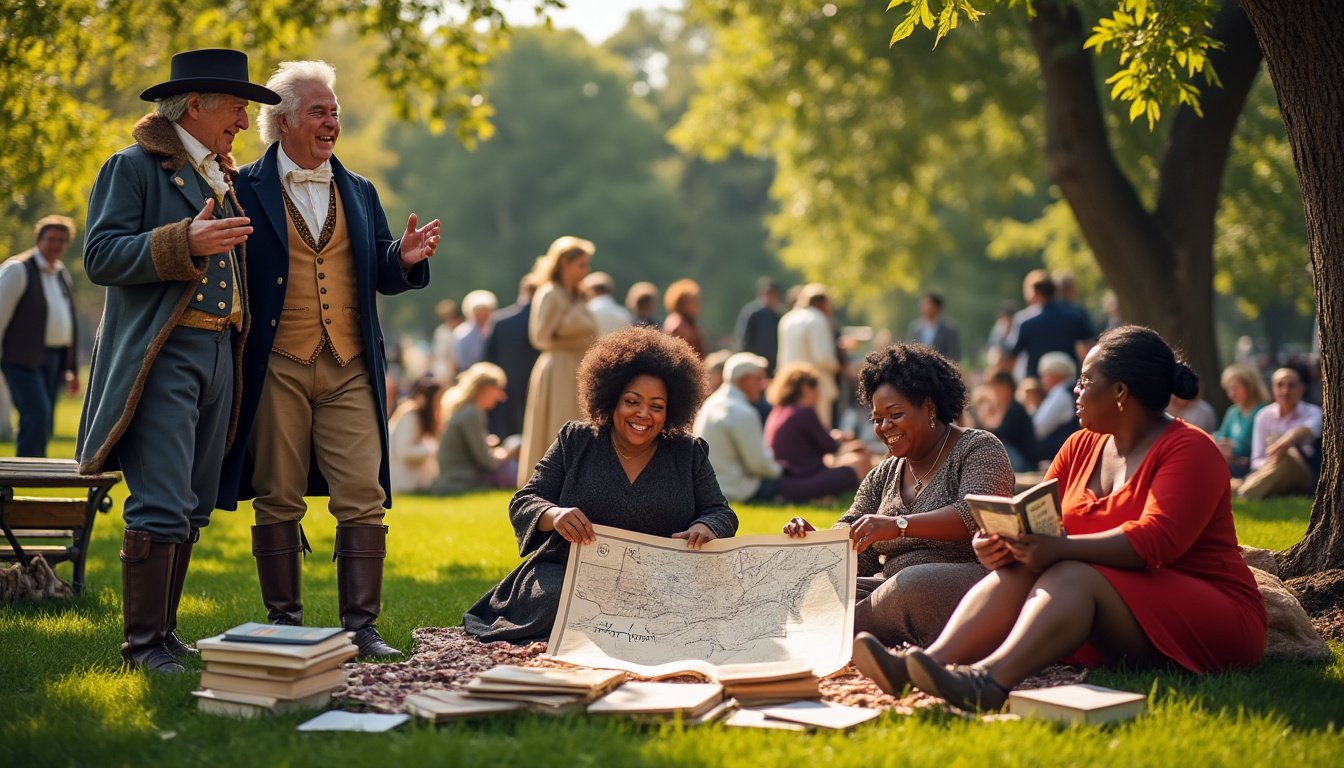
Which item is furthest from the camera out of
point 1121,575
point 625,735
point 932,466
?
point 932,466

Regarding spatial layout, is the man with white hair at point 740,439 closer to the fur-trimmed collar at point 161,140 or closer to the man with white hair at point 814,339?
the man with white hair at point 814,339

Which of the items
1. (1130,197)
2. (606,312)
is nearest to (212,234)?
(606,312)

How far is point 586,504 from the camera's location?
19.3 feet

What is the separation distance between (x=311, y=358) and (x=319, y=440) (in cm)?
36

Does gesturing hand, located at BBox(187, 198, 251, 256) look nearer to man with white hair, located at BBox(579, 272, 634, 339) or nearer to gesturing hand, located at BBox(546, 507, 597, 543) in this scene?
gesturing hand, located at BBox(546, 507, 597, 543)

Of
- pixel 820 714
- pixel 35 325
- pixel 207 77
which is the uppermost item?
pixel 207 77

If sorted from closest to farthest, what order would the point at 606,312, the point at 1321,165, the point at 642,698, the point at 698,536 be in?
the point at 642,698 < the point at 698,536 < the point at 1321,165 < the point at 606,312

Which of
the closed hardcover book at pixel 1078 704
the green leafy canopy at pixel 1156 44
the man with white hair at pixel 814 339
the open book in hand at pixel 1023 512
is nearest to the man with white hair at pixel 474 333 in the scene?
the man with white hair at pixel 814 339

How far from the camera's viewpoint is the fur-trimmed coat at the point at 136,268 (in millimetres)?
5125

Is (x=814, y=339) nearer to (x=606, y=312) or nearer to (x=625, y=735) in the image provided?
(x=606, y=312)

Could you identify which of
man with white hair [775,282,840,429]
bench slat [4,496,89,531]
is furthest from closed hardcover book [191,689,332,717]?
man with white hair [775,282,840,429]

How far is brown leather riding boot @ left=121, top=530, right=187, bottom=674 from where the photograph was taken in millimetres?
5184

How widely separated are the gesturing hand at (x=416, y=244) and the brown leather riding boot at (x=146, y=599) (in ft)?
4.95

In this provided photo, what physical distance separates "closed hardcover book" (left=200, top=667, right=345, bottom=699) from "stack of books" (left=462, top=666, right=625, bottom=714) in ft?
1.66
